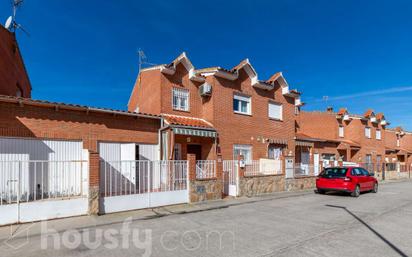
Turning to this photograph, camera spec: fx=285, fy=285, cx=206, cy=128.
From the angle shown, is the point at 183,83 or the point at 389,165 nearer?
the point at 183,83

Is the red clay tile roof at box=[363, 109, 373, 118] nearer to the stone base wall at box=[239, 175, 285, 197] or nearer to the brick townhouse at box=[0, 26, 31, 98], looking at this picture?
the stone base wall at box=[239, 175, 285, 197]

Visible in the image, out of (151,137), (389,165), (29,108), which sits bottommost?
(389,165)

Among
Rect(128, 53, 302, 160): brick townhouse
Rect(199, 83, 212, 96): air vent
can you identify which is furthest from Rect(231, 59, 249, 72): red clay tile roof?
Rect(199, 83, 212, 96): air vent

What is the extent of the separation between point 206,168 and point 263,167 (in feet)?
18.0

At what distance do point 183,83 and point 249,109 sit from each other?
5.52m

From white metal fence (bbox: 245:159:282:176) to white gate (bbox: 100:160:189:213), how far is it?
5527mm

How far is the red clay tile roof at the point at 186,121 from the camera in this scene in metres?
16.6

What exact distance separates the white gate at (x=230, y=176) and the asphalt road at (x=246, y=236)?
4.32 meters

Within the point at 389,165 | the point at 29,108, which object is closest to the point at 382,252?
the point at 29,108

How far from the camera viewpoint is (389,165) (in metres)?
37.5

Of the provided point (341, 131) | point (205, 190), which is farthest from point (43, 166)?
point (341, 131)

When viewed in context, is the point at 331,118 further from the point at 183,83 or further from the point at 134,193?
the point at 134,193

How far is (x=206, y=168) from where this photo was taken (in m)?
15.4

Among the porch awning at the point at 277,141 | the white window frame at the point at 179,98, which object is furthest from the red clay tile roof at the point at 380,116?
the white window frame at the point at 179,98
